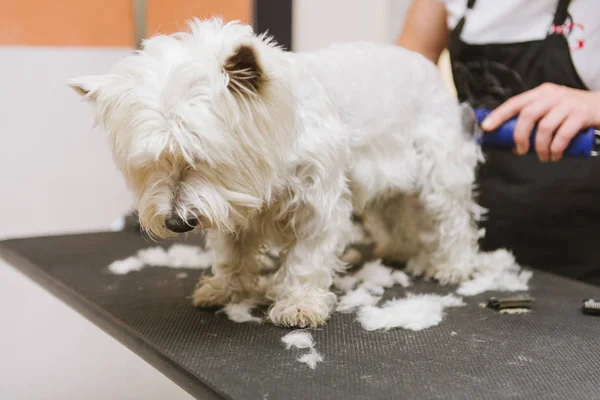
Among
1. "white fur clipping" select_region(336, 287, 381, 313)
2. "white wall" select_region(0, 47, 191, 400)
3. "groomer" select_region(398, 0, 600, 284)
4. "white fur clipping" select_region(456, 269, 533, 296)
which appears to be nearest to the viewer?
"white fur clipping" select_region(336, 287, 381, 313)

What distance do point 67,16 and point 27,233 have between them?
2.46 feet

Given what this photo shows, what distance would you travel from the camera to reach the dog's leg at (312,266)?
116cm

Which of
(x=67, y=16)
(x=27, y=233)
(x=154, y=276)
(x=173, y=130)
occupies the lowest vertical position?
(x=27, y=233)

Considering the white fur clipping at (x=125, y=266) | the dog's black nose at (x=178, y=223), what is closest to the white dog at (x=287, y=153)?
the dog's black nose at (x=178, y=223)

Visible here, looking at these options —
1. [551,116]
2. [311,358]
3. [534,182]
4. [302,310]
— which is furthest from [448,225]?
[311,358]

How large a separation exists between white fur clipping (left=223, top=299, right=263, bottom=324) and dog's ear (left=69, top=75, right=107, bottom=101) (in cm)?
42

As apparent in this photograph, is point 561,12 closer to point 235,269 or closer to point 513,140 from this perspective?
point 513,140

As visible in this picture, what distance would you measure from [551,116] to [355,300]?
18.9 inches

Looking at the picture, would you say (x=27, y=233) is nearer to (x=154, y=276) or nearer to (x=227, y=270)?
(x=154, y=276)

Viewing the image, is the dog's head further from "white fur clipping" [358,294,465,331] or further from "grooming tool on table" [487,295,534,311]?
"grooming tool on table" [487,295,534,311]

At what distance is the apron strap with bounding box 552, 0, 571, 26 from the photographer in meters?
1.48

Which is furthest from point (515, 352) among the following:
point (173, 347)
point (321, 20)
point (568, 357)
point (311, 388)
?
point (321, 20)

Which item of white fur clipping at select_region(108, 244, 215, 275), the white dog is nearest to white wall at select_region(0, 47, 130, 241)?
white fur clipping at select_region(108, 244, 215, 275)

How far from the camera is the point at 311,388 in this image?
0.85m
